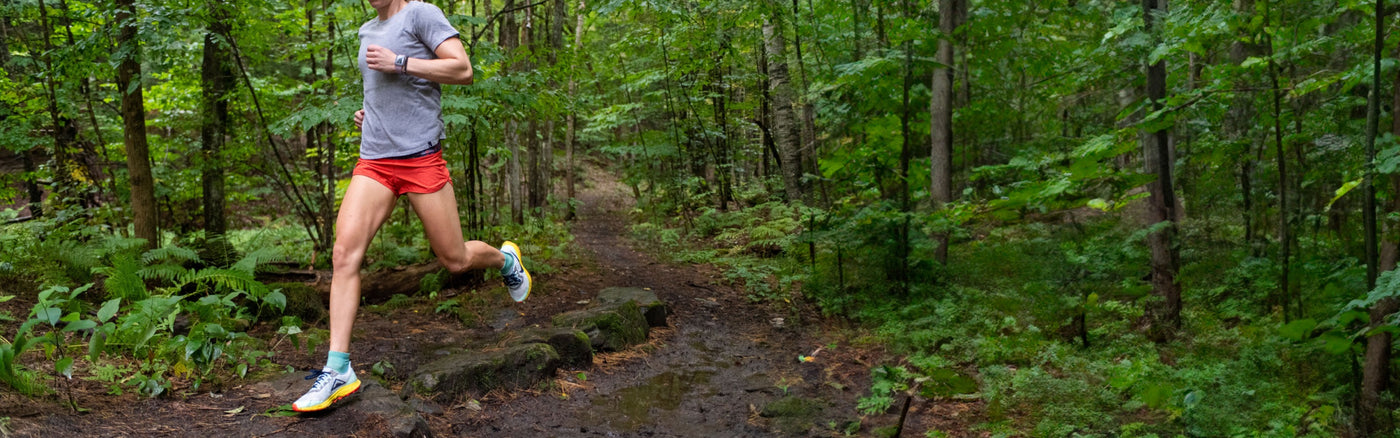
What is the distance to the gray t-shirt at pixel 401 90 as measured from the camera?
132 inches

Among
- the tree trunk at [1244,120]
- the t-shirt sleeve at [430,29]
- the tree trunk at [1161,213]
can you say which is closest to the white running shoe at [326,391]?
the t-shirt sleeve at [430,29]

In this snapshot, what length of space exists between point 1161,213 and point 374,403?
5.08 metres

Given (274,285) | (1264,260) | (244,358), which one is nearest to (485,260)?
(244,358)

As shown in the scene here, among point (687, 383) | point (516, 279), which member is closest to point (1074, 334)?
point (687, 383)

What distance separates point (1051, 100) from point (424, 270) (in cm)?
729

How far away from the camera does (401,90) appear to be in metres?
3.35

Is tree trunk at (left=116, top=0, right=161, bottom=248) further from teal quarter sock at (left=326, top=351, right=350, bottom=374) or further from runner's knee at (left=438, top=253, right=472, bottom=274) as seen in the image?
teal quarter sock at (left=326, top=351, right=350, bottom=374)

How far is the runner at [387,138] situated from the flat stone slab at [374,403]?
0.09m

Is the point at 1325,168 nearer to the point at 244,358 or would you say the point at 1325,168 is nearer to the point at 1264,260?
the point at 1264,260

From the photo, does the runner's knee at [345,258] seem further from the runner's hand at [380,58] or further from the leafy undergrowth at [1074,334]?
the leafy undergrowth at [1074,334]

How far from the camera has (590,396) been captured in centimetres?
441

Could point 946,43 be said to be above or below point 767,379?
above

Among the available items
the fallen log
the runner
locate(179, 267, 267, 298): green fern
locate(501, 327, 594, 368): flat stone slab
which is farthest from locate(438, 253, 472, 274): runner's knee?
the fallen log

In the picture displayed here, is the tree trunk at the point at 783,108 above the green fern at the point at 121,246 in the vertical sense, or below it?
above
